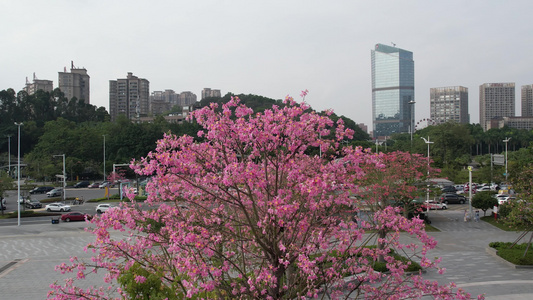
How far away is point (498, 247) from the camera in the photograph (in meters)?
17.0

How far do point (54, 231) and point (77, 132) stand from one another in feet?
125

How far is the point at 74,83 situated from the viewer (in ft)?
390

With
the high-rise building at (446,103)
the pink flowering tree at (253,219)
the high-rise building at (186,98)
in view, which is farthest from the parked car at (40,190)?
the high-rise building at (186,98)

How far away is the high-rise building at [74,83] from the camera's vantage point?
385 ft

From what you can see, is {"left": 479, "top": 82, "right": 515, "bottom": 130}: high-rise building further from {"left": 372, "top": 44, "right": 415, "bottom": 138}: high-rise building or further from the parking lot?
the parking lot

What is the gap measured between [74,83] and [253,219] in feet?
420

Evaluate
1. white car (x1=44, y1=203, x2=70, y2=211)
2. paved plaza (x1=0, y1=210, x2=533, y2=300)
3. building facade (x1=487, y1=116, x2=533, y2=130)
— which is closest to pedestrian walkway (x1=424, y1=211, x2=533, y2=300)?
paved plaza (x1=0, y1=210, x2=533, y2=300)

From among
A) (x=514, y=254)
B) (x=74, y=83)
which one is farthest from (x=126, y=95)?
(x=514, y=254)

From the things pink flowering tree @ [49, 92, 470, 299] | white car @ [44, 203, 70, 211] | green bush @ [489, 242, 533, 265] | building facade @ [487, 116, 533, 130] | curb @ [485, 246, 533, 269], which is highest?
building facade @ [487, 116, 533, 130]

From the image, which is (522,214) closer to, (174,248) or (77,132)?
(174,248)

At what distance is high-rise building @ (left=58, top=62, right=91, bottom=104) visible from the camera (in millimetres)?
117375

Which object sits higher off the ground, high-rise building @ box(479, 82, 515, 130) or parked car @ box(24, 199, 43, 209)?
high-rise building @ box(479, 82, 515, 130)

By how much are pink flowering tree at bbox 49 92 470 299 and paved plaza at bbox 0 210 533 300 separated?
8.41 meters

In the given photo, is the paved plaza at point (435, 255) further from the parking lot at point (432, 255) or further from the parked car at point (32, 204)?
the parked car at point (32, 204)
